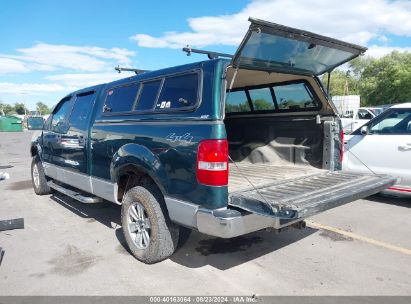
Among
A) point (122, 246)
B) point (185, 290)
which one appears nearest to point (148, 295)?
point (185, 290)

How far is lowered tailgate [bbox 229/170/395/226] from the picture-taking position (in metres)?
3.22

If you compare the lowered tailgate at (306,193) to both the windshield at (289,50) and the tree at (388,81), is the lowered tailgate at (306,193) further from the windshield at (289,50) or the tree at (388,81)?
the tree at (388,81)

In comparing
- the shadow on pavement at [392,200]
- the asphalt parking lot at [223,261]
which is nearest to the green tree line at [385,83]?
the shadow on pavement at [392,200]

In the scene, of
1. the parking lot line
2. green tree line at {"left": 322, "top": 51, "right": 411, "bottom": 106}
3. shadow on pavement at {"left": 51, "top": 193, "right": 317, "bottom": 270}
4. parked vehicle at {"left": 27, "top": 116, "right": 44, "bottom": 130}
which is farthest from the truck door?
green tree line at {"left": 322, "top": 51, "right": 411, "bottom": 106}

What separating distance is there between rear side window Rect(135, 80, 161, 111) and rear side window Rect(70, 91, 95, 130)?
4.63 feet

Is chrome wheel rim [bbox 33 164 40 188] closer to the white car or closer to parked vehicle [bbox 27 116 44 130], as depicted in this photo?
parked vehicle [bbox 27 116 44 130]

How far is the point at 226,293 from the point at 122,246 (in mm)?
1787

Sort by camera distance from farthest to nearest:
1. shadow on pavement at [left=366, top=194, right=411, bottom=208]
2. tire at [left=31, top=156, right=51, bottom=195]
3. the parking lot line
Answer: tire at [left=31, top=156, right=51, bottom=195], shadow on pavement at [left=366, top=194, right=411, bottom=208], the parking lot line

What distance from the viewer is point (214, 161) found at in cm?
340

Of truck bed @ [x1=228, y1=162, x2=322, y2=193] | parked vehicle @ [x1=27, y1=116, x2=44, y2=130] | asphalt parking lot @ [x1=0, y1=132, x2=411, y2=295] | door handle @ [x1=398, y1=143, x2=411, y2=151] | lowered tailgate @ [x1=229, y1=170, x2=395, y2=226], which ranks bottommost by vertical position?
asphalt parking lot @ [x1=0, y1=132, x2=411, y2=295]

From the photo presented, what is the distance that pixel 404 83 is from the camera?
37875 millimetres

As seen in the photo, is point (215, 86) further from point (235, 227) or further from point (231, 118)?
point (231, 118)

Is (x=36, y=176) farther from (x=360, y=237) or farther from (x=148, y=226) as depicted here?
(x=360, y=237)

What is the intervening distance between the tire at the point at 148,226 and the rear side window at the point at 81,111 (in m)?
1.73
